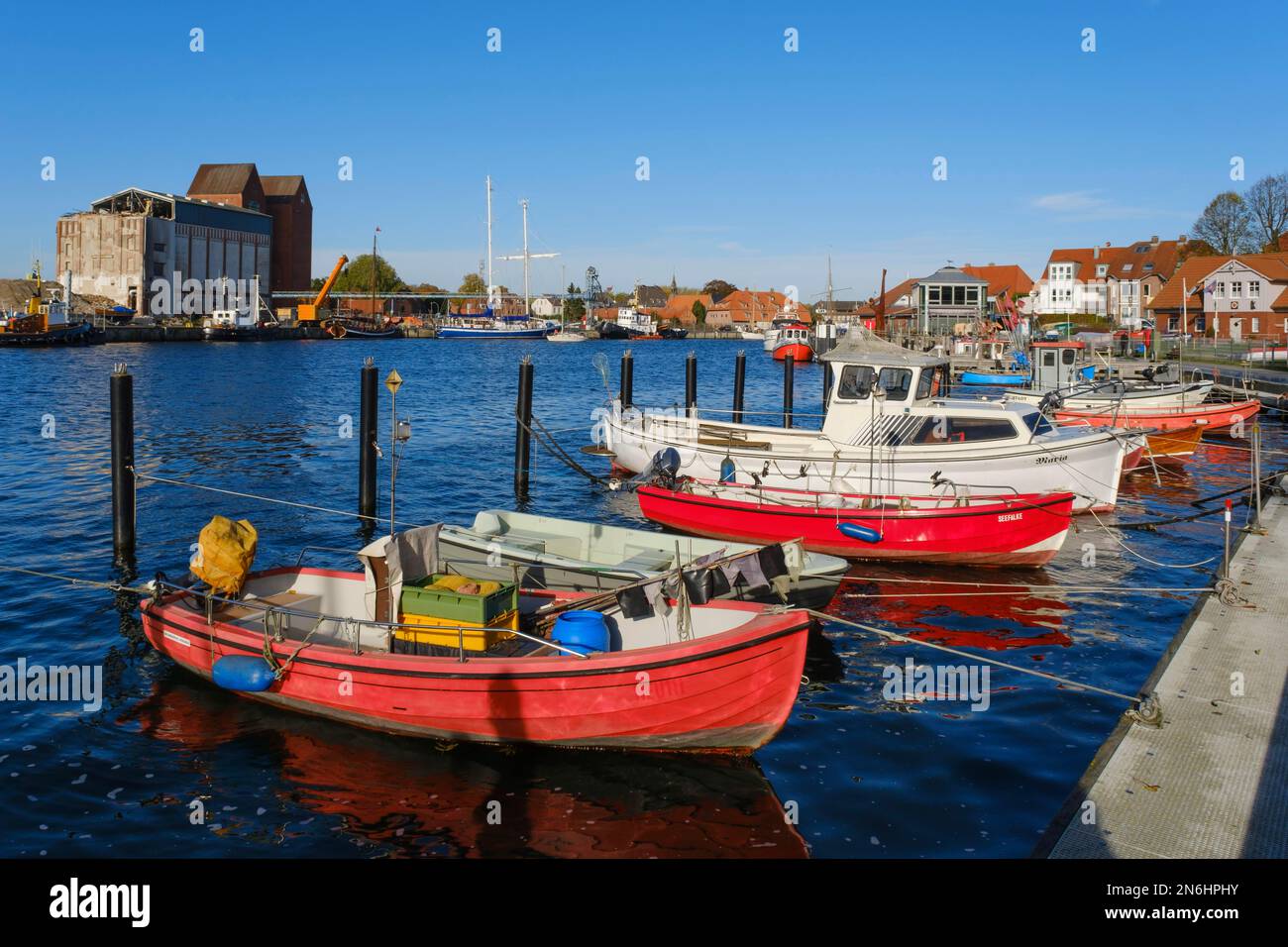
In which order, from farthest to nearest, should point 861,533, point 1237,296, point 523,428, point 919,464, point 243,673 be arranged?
point 1237,296
point 523,428
point 919,464
point 861,533
point 243,673

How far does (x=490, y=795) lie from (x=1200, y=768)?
725 cm

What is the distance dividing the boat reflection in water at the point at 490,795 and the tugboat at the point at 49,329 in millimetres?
101997

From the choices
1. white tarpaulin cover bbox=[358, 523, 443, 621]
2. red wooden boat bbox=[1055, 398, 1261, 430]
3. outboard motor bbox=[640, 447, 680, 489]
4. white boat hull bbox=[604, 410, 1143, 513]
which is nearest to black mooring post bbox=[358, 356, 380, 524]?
outboard motor bbox=[640, 447, 680, 489]

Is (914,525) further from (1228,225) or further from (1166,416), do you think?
(1228,225)

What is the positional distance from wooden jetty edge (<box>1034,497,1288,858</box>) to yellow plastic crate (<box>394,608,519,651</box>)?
6676 millimetres

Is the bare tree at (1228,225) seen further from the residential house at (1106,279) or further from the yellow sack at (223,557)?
the yellow sack at (223,557)

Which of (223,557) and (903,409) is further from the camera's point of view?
(903,409)

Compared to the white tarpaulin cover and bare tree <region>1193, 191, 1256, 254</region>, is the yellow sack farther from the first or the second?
bare tree <region>1193, 191, 1256, 254</region>

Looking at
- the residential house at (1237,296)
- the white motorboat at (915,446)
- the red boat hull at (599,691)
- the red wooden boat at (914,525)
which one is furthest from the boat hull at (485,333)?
the red boat hull at (599,691)

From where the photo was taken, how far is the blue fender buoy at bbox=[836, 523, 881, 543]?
20.5 meters

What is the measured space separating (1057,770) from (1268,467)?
2592 cm

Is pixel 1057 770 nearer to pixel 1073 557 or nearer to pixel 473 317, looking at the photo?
pixel 1073 557

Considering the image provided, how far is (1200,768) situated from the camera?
9.34m

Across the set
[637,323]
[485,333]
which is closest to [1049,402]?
[485,333]
